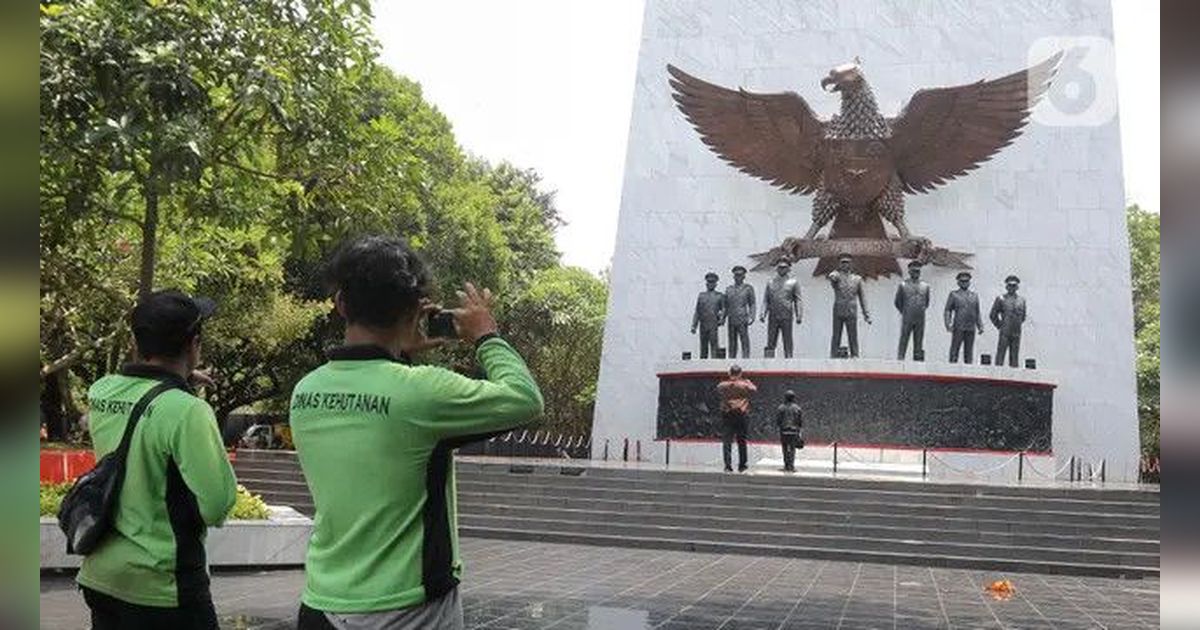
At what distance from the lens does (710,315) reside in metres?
22.1

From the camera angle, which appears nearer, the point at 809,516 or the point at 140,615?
the point at 140,615

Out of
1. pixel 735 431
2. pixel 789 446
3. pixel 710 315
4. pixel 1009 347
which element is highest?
pixel 710 315

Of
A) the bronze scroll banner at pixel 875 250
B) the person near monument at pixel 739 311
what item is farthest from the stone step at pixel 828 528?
the bronze scroll banner at pixel 875 250

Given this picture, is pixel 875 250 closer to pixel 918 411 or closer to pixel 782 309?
pixel 782 309

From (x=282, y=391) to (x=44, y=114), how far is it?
81.5 feet

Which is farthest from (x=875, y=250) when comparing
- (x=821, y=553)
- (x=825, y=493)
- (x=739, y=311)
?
(x=821, y=553)

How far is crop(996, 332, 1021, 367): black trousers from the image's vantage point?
2161 cm

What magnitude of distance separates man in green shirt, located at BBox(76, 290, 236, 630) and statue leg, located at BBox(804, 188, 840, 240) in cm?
2119

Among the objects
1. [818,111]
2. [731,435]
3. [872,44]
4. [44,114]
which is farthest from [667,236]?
[44,114]

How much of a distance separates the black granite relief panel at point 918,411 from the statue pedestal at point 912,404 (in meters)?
0.02

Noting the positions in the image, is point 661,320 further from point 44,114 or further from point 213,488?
point 213,488

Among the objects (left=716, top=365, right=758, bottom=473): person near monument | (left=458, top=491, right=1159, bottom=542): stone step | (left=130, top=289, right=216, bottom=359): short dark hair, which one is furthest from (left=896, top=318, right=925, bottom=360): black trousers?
(left=130, top=289, right=216, bottom=359): short dark hair

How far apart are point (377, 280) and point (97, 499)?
3.18ft

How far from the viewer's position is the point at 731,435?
16.4m
